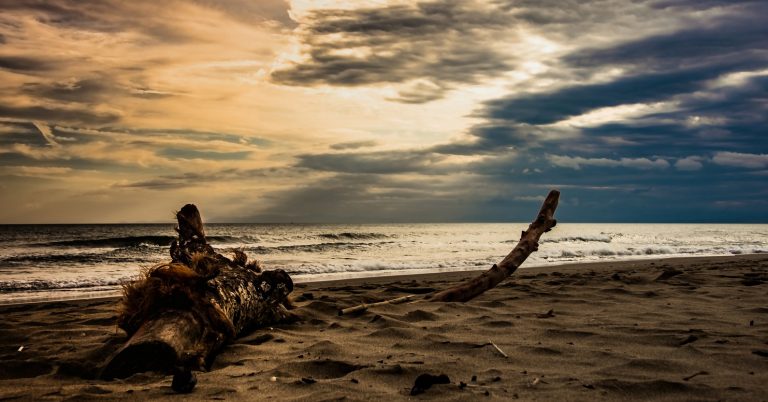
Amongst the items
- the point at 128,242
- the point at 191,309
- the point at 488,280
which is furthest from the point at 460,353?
the point at 128,242

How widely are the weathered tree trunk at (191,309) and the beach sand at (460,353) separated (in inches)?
6.7

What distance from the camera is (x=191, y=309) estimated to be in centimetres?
477

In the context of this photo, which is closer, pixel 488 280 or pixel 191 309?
pixel 191 309

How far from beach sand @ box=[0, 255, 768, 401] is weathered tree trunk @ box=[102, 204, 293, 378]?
171 millimetres

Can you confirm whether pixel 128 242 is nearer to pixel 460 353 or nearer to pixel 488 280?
pixel 488 280

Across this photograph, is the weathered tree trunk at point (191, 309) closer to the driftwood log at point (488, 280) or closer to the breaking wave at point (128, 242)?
the driftwood log at point (488, 280)

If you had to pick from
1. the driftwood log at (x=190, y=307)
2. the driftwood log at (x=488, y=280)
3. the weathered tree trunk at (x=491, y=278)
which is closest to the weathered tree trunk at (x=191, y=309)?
the driftwood log at (x=190, y=307)

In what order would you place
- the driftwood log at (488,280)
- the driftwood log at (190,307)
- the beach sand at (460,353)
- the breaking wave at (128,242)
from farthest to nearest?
the breaking wave at (128,242) < the driftwood log at (488,280) < the driftwood log at (190,307) < the beach sand at (460,353)

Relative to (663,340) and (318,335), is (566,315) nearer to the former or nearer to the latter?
(663,340)

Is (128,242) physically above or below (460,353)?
below

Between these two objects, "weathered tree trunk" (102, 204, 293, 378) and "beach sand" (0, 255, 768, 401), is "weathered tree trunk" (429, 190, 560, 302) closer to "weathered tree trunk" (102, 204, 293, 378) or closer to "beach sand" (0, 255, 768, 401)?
"beach sand" (0, 255, 768, 401)

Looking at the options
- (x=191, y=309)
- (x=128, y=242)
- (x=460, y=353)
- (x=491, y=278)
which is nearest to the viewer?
(x=460, y=353)

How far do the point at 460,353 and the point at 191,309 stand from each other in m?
2.32

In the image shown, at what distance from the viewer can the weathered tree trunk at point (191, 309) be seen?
13.7ft
